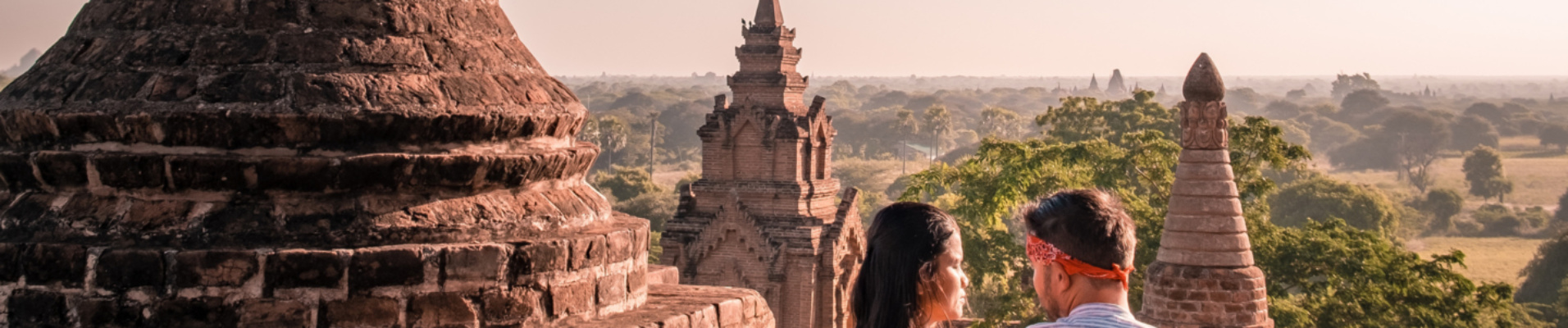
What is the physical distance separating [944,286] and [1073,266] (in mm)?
399

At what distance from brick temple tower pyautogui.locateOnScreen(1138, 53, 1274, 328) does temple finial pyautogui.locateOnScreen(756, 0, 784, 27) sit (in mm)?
16526

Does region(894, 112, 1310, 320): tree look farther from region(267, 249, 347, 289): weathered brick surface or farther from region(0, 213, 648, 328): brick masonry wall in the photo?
region(267, 249, 347, 289): weathered brick surface

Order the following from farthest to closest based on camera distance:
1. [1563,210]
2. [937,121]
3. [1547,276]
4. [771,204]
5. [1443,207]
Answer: [937,121] < [1563,210] < [1443,207] < [1547,276] < [771,204]

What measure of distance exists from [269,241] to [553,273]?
768 mm

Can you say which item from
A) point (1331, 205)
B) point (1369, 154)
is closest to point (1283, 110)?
point (1369, 154)

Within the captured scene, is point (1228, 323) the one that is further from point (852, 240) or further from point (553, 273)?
point (852, 240)

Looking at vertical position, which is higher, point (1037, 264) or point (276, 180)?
point (276, 180)

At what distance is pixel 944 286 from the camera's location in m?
4.40

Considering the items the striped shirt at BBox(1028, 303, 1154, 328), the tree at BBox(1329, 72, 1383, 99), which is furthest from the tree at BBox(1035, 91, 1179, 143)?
the tree at BBox(1329, 72, 1383, 99)

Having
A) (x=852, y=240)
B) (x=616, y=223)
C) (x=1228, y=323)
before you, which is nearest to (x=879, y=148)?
(x=852, y=240)

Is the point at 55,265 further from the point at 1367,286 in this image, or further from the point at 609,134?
the point at 609,134

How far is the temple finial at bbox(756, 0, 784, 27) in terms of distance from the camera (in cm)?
3031

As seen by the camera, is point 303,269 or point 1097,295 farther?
point 303,269

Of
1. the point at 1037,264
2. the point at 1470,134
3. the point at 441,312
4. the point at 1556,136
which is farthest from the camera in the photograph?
the point at 1556,136
